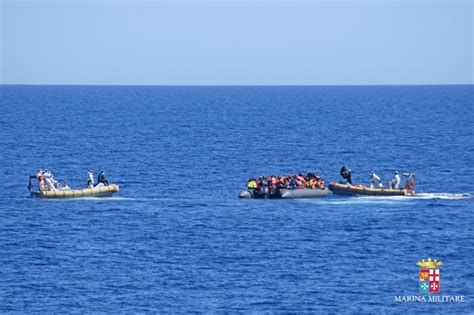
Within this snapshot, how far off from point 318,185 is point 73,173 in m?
32.0

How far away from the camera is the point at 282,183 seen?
89125mm

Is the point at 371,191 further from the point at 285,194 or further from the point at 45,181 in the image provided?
the point at 45,181

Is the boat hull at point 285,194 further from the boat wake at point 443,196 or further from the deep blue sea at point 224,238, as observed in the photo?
the boat wake at point 443,196

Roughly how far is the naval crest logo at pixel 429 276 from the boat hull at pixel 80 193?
33573 mm

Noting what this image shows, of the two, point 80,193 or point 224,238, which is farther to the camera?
point 80,193

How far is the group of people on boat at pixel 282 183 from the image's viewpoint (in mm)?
88500

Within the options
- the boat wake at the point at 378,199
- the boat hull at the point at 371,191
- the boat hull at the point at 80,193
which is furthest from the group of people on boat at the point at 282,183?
the boat hull at the point at 80,193

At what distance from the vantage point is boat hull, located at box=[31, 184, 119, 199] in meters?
87.6

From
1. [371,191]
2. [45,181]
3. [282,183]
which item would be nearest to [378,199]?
[371,191]

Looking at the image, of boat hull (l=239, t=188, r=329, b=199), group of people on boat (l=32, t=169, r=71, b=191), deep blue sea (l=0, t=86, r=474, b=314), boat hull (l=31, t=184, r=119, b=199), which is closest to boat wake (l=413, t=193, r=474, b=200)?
deep blue sea (l=0, t=86, r=474, b=314)

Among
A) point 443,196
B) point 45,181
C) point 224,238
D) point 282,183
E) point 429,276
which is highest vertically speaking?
point 45,181

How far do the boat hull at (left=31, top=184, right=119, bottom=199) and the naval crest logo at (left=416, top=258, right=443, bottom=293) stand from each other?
33.6 metres

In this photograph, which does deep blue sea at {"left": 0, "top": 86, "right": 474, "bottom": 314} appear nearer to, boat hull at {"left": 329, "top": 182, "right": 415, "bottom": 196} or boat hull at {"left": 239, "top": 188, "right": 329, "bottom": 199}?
boat hull at {"left": 329, "top": 182, "right": 415, "bottom": 196}

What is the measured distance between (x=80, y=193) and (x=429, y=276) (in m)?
37.4
